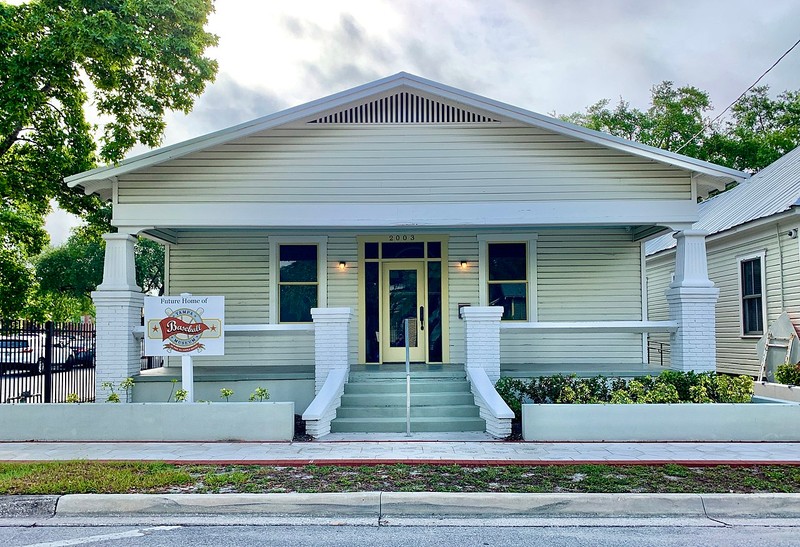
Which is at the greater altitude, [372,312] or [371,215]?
[371,215]

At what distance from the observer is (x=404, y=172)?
12250mm

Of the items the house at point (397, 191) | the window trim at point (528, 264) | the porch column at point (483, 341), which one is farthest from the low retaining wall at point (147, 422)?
the window trim at point (528, 264)

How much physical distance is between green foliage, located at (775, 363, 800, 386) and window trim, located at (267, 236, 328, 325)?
920 cm

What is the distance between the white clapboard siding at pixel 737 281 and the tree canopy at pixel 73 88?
13.4 m

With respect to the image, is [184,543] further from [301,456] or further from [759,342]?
[759,342]

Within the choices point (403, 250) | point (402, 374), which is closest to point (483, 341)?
point (402, 374)

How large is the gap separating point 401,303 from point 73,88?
8.41m

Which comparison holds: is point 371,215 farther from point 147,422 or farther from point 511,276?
point 147,422

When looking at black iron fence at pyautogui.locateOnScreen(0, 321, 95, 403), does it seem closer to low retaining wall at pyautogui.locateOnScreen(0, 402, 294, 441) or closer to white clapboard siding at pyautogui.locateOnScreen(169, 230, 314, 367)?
white clapboard siding at pyautogui.locateOnScreen(169, 230, 314, 367)

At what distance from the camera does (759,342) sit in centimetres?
1545

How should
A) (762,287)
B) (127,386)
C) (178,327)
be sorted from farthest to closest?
(762,287)
(127,386)
(178,327)

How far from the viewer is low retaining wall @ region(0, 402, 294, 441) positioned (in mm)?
10109

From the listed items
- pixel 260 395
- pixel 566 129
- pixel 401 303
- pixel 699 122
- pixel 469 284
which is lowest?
pixel 260 395

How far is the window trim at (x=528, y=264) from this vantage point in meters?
14.4
